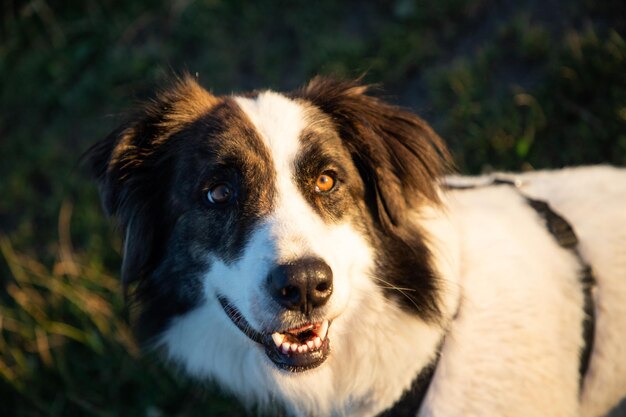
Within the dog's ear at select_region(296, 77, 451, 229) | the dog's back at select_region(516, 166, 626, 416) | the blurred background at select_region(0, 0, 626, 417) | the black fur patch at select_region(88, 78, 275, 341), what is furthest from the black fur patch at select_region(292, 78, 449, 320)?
the blurred background at select_region(0, 0, 626, 417)

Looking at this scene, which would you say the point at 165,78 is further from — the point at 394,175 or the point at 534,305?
the point at 534,305

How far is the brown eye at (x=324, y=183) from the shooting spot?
2350 millimetres

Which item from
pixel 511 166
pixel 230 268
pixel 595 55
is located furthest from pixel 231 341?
pixel 595 55

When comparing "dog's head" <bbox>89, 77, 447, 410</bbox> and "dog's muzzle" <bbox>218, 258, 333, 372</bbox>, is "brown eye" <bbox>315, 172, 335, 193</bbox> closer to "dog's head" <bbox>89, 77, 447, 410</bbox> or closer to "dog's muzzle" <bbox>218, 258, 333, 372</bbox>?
"dog's head" <bbox>89, 77, 447, 410</bbox>

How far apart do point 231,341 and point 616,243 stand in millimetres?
1636

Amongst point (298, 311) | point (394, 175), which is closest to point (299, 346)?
point (298, 311)

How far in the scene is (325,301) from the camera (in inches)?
81.2

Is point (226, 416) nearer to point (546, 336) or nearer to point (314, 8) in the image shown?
point (546, 336)

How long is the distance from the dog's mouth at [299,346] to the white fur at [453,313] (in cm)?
6

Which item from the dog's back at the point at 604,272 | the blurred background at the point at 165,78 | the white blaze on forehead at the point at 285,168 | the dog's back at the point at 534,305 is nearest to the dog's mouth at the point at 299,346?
the white blaze on forehead at the point at 285,168

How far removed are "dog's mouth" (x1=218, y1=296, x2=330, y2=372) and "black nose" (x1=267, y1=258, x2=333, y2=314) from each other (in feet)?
0.48

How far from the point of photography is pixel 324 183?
7.77ft

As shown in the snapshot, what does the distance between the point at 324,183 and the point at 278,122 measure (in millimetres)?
309

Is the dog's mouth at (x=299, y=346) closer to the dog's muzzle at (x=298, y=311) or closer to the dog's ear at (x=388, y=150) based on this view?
the dog's muzzle at (x=298, y=311)
